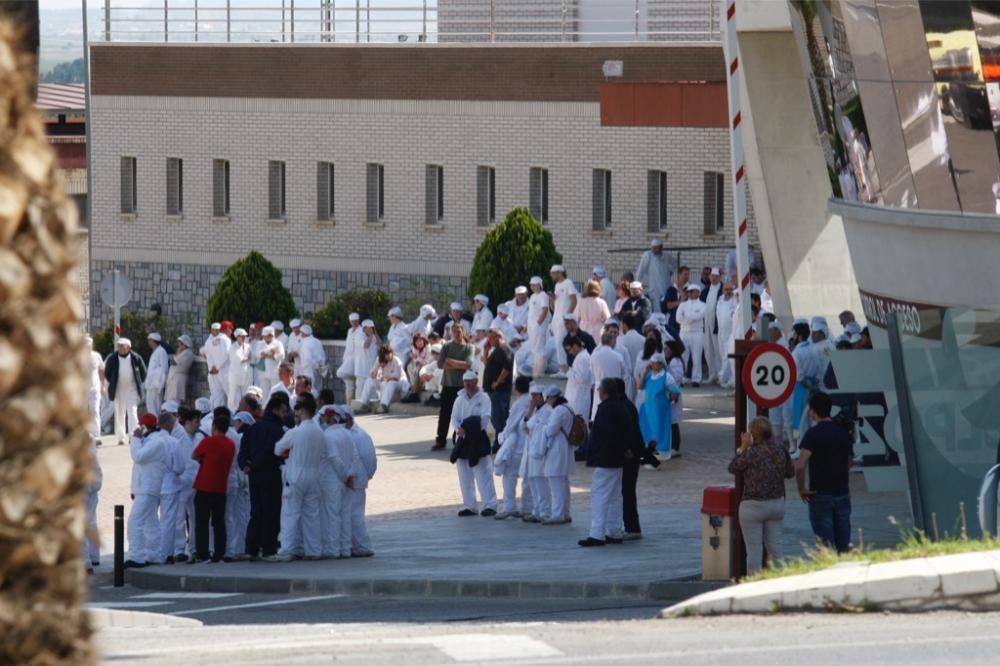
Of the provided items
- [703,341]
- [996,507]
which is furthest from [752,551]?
[703,341]

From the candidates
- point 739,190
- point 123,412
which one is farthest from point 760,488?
point 123,412

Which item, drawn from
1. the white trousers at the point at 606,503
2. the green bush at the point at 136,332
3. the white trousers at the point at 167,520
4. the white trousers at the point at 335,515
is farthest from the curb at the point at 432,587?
the green bush at the point at 136,332

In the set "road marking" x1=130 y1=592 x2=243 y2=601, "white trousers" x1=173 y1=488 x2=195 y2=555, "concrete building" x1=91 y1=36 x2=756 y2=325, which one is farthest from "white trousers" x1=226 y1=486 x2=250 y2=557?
"concrete building" x1=91 y1=36 x2=756 y2=325

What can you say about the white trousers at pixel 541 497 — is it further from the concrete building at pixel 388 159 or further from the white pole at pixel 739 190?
the concrete building at pixel 388 159

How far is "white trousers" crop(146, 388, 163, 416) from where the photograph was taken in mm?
33094

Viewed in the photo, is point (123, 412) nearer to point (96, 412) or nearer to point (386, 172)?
point (96, 412)

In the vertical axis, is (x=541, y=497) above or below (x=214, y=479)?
below

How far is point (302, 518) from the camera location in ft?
64.3

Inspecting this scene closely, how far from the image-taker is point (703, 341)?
2930 centimetres

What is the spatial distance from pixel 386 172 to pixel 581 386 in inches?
738

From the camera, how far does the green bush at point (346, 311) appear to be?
123ft

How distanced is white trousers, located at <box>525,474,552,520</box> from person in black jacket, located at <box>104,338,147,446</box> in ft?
36.2

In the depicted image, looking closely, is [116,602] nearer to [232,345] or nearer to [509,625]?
[509,625]

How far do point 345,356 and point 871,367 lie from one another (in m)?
17.5
